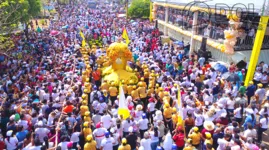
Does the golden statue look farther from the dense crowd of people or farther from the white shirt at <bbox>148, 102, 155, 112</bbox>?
the white shirt at <bbox>148, 102, 155, 112</bbox>

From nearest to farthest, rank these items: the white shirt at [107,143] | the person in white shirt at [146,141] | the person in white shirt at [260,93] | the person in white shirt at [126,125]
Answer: the person in white shirt at [146,141], the white shirt at [107,143], the person in white shirt at [126,125], the person in white shirt at [260,93]

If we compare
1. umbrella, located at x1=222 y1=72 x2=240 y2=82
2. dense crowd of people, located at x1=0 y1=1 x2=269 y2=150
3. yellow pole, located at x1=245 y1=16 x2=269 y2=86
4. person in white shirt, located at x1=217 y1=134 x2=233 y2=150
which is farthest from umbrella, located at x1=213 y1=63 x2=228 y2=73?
person in white shirt, located at x1=217 y1=134 x2=233 y2=150

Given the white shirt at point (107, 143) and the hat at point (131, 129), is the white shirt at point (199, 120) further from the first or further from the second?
the white shirt at point (107, 143)

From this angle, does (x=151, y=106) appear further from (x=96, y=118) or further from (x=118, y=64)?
(x=118, y=64)

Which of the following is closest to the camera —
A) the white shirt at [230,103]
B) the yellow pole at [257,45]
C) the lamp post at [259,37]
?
the white shirt at [230,103]

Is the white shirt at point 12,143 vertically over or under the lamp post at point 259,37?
under

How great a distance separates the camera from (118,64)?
11.2 m

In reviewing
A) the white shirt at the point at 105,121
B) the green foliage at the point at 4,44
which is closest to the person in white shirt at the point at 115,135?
the white shirt at the point at 105,121

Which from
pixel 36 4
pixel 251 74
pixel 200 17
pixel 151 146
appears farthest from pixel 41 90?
pixel 36 4

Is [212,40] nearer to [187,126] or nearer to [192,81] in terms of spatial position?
[192,81]

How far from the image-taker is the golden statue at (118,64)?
→ 1095 cm

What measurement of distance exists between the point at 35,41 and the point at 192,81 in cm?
1230

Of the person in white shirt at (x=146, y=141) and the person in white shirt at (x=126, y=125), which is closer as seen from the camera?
the person in white shirt at (x=146, y=141)

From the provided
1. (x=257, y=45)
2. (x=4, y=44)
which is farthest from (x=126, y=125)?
(x=4, y=44)
